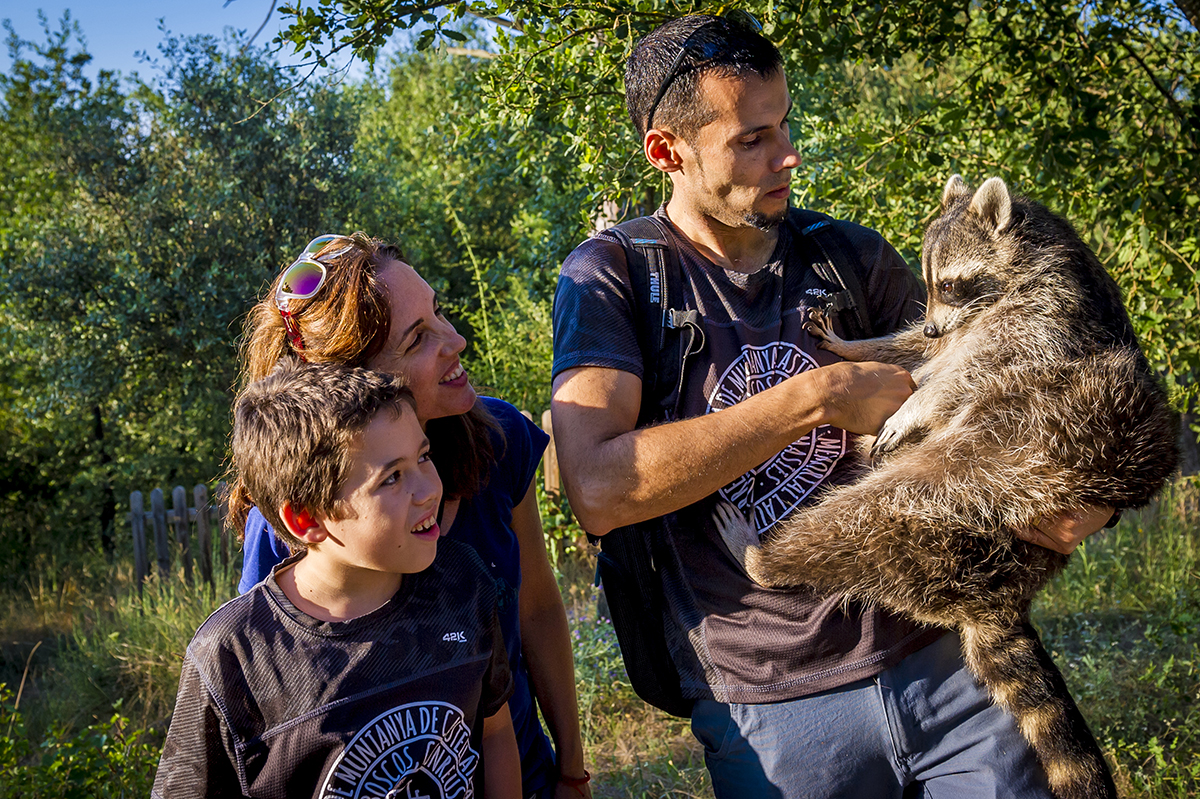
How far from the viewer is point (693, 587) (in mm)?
2283

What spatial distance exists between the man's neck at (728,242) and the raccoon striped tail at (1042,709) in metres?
1.16

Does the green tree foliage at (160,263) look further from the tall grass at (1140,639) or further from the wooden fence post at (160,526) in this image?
the tall grass at (1140,639)

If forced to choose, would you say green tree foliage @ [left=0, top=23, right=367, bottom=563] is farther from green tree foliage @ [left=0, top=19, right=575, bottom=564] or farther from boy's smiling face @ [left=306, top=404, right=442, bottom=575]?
boy's smiling face @ [left=306, top=404, right=442, bottom=575]

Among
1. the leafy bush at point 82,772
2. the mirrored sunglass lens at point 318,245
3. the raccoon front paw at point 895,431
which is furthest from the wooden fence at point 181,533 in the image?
the raccoon front paw at point 895,431

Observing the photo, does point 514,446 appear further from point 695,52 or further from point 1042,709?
point 1042,709

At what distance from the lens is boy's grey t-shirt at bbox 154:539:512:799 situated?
1691mm

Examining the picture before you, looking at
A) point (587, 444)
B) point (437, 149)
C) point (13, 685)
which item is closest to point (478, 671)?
point (587, 444)

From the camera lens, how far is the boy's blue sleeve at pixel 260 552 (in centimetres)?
206

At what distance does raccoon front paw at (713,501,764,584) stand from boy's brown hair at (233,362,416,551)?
2.95 ft

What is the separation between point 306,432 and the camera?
1.79 metres

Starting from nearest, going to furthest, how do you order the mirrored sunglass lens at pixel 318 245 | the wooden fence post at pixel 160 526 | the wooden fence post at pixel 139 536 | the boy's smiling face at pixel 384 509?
the boy's smiling face at pixel 384 509 < the mirrored sunglass lens at pixel 318 245 < the wooden fence post at pixel 160 526 < the wooden fence post at pixel 139 536

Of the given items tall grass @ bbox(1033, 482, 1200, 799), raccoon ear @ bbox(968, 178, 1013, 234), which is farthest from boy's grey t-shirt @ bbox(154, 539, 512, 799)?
tall grass @ bbox(1033, 482, 1200, 799)

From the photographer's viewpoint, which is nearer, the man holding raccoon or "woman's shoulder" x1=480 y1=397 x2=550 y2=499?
the man holding raccoon

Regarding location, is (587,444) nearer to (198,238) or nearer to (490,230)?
(198,238)
